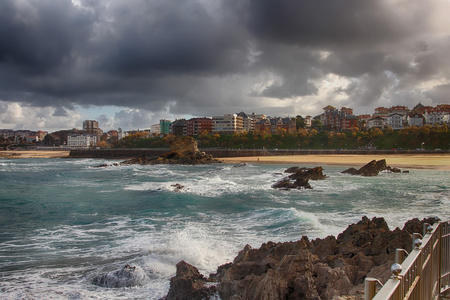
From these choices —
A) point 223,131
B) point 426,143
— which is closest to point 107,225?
point 426,143

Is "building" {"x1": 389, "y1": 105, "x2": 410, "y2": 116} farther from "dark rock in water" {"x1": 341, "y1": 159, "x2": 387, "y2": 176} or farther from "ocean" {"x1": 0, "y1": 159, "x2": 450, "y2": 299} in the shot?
"ocean" {"x1": 0, "y1": 159, "x2": 450, "y2": 299}

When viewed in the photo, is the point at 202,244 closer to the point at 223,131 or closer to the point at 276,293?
the point at 276,293

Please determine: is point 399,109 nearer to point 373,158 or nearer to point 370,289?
point 373,158

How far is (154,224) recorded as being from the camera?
604 inches

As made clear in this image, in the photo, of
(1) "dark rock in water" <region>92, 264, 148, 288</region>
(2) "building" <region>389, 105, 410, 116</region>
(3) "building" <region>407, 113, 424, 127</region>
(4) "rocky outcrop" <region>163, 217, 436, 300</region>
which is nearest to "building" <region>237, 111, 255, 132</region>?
(2) "building" <region>389, 105, 410, 116</region>

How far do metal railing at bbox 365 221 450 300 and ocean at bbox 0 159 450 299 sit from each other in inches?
242

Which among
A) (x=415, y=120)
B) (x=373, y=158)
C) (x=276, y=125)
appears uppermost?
(x=415, y=120)

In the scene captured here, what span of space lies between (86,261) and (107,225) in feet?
16.1

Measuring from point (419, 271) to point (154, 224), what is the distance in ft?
44.3

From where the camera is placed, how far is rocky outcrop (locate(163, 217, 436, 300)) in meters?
6.45

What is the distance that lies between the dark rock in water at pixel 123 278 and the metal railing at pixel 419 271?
22.4ft

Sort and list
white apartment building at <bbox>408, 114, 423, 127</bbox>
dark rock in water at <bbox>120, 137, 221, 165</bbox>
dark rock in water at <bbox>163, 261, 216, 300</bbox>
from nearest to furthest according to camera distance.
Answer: dark rock in water at <bbox>163, 261, 216, 300</bbox>, dark rock in water at <bbox>120, 137, 221, 165</bbox>, white apartment building at <bbox>408, 114, 423, 127</bbox>

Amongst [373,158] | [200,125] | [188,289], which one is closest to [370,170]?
[373,158]

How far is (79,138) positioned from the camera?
200 meters
